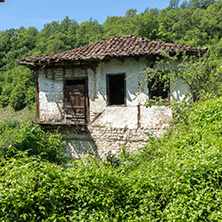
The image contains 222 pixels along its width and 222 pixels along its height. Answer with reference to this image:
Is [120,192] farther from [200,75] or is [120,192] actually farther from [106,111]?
[106,111]

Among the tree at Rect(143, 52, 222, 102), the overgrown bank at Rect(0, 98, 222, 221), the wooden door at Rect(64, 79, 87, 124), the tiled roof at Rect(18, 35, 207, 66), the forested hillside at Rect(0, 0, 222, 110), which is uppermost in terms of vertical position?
the forested hillside at Rect(0, 0, 222, 110)

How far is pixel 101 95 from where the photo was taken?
8422 millimetres

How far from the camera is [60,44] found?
29656 millimetres

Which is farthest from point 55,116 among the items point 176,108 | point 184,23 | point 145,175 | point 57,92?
point 184,23

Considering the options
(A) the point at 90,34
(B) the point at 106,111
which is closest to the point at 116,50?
(B) the point at 106,111

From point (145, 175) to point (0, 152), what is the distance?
132 inches

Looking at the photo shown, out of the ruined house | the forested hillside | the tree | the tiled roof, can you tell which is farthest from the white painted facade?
the forested hillside

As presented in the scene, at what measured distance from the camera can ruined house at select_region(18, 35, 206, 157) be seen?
7.91m

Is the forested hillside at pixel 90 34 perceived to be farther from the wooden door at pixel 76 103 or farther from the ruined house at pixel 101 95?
the wooden door at pixel 76 103

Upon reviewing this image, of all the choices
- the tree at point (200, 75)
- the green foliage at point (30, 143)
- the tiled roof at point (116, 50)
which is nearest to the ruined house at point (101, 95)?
the tiled roof at point (116, 50)

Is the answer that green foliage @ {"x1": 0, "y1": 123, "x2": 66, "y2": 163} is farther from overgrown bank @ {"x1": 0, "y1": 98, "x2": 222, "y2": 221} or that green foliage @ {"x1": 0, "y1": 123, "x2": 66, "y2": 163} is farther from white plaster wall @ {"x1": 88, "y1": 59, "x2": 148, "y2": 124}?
white plaster wall @ {"x1": 88, "y1": 59, "x2": 148, "y2": 124}

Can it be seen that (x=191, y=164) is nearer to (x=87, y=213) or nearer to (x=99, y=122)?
(x=87, y=213)

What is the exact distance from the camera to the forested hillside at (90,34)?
25.0 m

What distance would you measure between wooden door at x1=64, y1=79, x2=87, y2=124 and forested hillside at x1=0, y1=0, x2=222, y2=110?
15.5m
